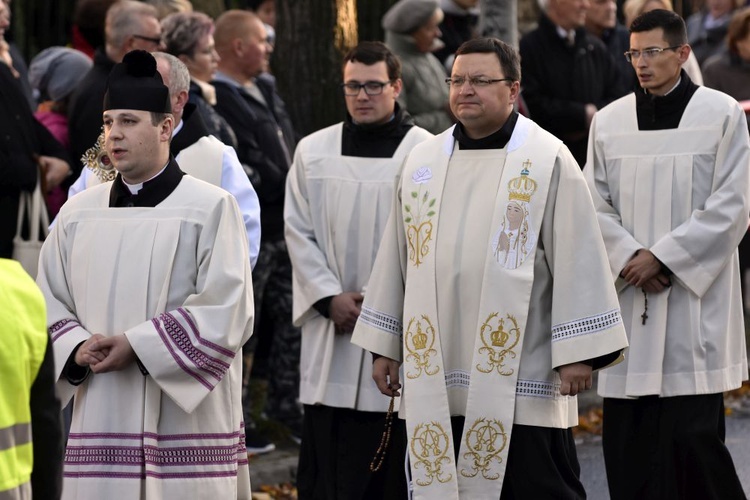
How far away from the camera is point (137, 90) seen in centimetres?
603

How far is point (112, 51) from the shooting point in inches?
333

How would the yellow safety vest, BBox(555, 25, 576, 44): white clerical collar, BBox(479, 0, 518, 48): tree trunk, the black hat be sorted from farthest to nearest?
BBox(555, 25, 576, 44): white clerical collar, BBox(479, 0, 518, 48): tree trunk, the black hat, the yellow safety vest

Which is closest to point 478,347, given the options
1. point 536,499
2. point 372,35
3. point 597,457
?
point 536,499

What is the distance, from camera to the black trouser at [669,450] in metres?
7.48

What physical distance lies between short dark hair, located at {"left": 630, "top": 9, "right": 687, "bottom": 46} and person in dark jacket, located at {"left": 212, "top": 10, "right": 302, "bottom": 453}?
238cm

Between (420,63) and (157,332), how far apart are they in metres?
5.10

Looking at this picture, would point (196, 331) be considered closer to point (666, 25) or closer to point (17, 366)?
point (17, 366)

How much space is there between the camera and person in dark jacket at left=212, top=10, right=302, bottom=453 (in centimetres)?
898

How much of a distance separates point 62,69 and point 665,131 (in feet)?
11.7

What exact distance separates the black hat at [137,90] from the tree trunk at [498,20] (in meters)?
5.38

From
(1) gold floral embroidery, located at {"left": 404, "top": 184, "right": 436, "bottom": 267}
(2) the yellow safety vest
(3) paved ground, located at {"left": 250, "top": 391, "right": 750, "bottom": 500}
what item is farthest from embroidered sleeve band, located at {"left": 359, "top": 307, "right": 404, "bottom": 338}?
(2) the yellow safety vest

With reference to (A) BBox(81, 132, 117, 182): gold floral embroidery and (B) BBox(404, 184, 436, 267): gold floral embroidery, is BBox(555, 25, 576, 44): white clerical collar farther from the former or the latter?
(B) BBox(404, 184, 436, 267): gold floral embroidery

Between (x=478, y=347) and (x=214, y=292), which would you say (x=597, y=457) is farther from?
(x=214, y=292)

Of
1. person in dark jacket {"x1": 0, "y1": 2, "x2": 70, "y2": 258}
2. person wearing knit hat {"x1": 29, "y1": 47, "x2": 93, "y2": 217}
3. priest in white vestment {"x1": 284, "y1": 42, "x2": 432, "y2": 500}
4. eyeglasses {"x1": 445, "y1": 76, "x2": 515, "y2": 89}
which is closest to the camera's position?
eyeglasses {"x1": 445, "y1": 76, "x2": 515, "y2": 89}
